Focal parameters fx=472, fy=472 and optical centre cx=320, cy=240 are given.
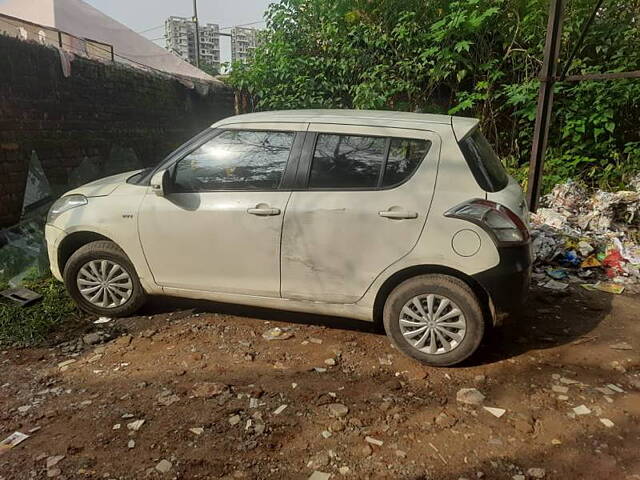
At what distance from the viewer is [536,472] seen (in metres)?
2.30

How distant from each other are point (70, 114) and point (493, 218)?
5.78 meters

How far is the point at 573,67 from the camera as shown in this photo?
24.4 ft

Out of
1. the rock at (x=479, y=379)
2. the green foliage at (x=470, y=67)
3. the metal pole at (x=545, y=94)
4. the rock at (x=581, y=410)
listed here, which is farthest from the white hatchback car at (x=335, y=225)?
the green foliage at (x=470, y=67)

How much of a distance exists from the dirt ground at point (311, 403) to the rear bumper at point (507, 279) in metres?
0.53

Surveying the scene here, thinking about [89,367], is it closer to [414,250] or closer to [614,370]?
[414,250]

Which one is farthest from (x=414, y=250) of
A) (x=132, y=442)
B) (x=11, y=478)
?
(x=11, y=478)

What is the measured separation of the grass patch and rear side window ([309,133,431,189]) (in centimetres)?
239

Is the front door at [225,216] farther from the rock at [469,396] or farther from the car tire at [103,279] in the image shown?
the rock at [469,396]

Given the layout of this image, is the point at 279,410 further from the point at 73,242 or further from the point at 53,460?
the point at 73,242

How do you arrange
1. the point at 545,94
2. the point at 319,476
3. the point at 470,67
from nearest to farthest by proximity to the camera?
1. the point at 319,476
2. the point at 545,94
3. the point at 470,67

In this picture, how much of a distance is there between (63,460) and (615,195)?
Result: 6.60 metres

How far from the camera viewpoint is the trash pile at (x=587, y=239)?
4.88m

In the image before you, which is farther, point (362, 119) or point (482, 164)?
point (362, 119)

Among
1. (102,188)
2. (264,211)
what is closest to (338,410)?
(264,211)
